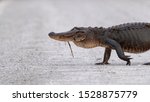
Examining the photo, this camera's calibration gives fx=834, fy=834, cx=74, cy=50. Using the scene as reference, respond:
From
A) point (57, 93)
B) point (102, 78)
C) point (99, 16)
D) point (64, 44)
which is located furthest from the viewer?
point (99, 16)

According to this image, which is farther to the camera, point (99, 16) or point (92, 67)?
point (99, 16)

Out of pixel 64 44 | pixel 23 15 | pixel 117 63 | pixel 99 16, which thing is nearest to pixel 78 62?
pixel 117 63

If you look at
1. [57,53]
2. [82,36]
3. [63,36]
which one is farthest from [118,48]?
[57,53]

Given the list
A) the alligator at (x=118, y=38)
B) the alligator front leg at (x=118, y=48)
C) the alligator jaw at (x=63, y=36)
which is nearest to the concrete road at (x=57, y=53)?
the alligator front leg at (x=118, y=48)

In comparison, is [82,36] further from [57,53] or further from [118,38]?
[57,53]

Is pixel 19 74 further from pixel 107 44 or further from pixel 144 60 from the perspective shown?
pixel 144 60
